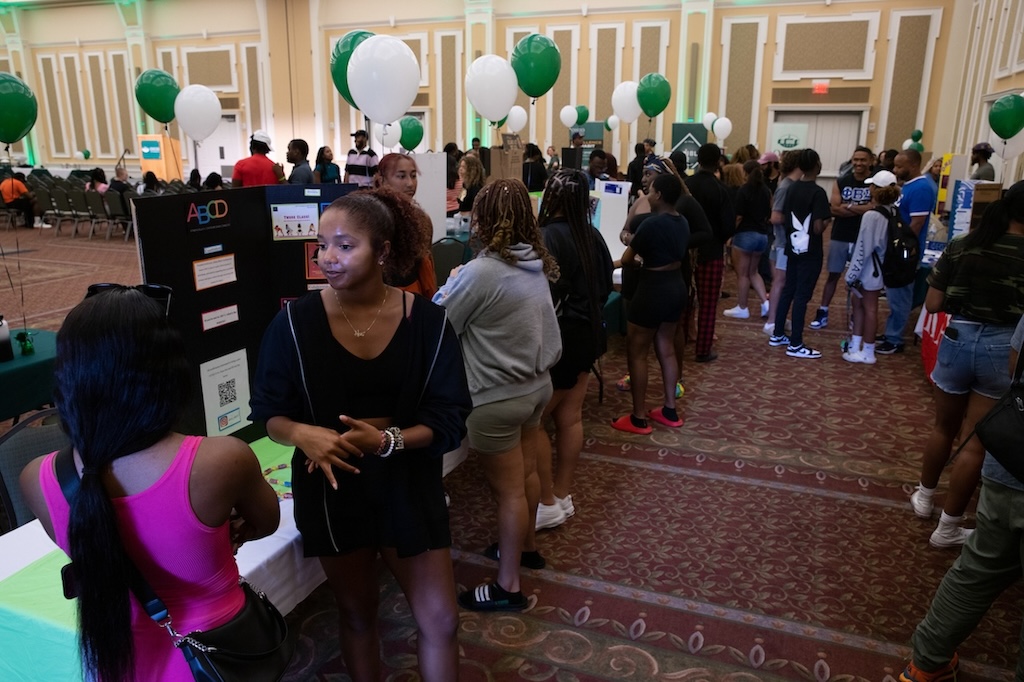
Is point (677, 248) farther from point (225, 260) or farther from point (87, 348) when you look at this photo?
point (87, 348)

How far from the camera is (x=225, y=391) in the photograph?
2494mm

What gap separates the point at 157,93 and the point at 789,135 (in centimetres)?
1069

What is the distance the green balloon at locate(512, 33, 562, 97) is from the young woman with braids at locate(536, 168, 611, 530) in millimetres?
4629

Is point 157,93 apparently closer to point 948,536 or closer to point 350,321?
point 350,321

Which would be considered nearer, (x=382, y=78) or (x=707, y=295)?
(x=382, y=78)

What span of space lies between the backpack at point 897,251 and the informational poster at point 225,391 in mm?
4243

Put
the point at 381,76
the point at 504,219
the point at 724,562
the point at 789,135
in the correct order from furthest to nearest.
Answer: the point at 789,135
the point at 381,76
the point at 724,562
the point at 504,219

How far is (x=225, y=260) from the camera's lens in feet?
7.92

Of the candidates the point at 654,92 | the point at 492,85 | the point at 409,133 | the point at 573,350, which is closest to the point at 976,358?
the point at 573,350

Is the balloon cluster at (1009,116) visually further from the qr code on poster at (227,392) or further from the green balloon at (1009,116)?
the qr code on poster at (227,392)

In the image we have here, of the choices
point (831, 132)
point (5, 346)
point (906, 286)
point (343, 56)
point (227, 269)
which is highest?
point (343, 56)

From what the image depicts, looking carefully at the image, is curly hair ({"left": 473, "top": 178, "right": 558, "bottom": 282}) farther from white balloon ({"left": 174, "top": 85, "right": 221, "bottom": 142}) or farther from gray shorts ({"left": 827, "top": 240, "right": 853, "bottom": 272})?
white balloon ({"left": 174, "top": 85, "right": 221, "bottom": 142})

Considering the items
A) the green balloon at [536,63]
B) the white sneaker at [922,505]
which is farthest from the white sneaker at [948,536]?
the green balloon at [536,63]

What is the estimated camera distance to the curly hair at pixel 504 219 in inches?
82.6
